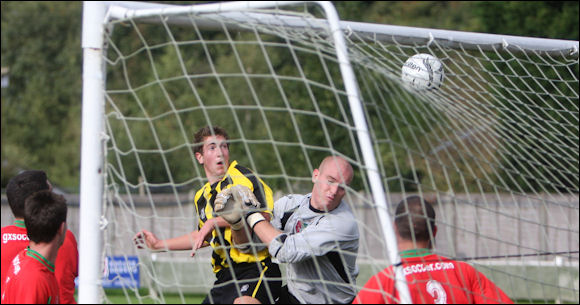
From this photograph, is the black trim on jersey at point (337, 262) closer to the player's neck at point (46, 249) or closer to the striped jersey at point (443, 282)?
the striped jersey at point (443, 282)

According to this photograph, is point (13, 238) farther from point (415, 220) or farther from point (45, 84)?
point (45, 84)

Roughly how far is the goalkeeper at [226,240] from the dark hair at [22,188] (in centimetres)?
87

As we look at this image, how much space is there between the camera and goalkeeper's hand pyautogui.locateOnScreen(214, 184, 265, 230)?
12.6ft

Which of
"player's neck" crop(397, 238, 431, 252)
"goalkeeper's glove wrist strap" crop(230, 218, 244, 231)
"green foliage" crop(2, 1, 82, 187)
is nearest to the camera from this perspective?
"player's neck" crop(397, 238, 431, 252)

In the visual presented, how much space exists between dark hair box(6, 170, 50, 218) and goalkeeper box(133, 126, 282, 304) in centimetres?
87

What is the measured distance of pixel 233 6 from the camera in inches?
143

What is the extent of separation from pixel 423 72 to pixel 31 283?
2998mm

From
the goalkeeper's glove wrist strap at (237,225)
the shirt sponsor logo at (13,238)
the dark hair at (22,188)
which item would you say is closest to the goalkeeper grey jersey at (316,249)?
the goalkeeper's glove wrist strap at (237,225)

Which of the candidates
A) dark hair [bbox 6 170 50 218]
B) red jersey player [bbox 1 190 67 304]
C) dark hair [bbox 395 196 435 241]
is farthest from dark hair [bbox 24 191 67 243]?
dark hair [bbox 395 196 435 241]

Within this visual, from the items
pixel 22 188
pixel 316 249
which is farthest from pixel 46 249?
pixel 316 249

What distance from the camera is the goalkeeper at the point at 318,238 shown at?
3.82 m

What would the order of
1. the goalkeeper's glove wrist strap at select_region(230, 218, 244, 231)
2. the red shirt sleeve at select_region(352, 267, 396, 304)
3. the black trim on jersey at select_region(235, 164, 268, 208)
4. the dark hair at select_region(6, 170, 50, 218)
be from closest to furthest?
1. the red shirt sleeve at select_region(352, 267, 396, 304)
2. the goalkeeper's glove wrist strap at select_region(230, 218, 244, 231)
3. the black trim on jersey at select_region(235, 164, 268, 208)
4. the dark hair at select_region(6, 170, 50, 218)

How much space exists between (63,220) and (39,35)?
1339 inches

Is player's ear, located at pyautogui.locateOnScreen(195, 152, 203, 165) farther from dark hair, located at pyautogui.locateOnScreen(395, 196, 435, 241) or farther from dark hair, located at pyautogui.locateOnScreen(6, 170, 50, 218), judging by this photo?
dark hair, located at pyautogui.locateOnScreen(395, 196, 435, 241)
